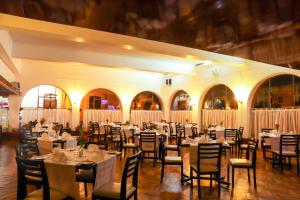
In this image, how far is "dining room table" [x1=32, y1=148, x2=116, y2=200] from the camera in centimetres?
288

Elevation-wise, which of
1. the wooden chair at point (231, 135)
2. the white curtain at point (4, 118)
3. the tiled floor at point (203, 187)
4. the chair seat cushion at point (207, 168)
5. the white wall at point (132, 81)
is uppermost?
the white wall at point (132, 81)

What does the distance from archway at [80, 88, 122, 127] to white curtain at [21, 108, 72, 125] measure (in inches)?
33.9

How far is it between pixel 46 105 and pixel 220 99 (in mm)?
9228

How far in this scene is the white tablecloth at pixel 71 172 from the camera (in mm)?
2871

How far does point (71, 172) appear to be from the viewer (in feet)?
9.61

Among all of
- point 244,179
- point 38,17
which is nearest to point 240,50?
point 38,17

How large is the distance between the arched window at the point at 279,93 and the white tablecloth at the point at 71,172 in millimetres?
7784

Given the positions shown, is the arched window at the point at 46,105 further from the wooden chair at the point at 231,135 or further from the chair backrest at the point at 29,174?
the chair backrest at the point at 29,174

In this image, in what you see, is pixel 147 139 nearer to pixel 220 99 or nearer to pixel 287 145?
pixel 287 145

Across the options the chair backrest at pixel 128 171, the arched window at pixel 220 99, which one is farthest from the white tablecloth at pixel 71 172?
the arched window at pixel 220 99

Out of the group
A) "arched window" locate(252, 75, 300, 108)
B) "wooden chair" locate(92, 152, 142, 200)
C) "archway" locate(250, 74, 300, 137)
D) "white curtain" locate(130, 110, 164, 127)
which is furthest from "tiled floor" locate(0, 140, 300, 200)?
"white curtain" locate(130, 110, 164, 127)

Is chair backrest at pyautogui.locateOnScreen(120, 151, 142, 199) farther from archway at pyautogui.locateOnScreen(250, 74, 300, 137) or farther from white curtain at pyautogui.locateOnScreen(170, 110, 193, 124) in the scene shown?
white curtain at pyautogui.locateOnScreen(170, 110, 193, 124)

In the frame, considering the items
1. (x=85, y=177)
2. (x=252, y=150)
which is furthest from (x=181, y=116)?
(x=85, y=177)

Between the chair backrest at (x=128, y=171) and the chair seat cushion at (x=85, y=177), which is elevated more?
the chair backrest at (x=128, y=171)
